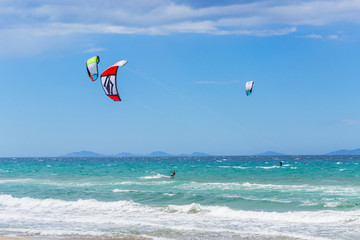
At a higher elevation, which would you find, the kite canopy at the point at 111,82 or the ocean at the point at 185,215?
the kite canopy at the point at 111,82

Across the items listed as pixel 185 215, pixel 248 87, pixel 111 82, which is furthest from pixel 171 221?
pixel 248 87

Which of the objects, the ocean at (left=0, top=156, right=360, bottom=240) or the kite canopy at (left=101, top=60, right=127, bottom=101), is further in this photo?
the kite canopy at (left=101, top=60, right=127, bottom=101)

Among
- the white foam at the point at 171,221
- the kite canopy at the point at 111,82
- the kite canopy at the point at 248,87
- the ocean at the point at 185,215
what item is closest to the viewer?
the ocean at the point at 185,215

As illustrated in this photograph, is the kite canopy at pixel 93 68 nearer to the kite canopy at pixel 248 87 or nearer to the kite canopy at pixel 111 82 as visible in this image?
the kite canopy at pixel 111 82

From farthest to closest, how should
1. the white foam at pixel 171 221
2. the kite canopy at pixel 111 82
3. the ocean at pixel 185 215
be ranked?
the kite canopy at pixel 111 82
the white foam at pixel 171 221
the ocean at pixel 185 215

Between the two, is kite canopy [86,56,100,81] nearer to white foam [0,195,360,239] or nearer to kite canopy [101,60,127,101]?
kite canopy [101,60,127,101]

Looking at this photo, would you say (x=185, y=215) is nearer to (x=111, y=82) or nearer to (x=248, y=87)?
(x=111, y=82)

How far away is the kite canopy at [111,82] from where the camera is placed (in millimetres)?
16109

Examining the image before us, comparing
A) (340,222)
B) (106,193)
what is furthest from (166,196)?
(340,222)

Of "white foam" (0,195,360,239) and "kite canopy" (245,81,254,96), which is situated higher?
"kite canopy" (245,81,254,96)

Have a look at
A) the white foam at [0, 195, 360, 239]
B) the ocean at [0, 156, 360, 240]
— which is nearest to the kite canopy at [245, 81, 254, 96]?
the ocean at [0, 156, 360, 240]

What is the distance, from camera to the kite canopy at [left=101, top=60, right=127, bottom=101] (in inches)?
634

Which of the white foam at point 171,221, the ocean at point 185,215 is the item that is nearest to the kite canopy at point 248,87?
the ocean at point 185,215

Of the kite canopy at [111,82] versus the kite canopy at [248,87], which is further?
the kite canopy at [248,87]
